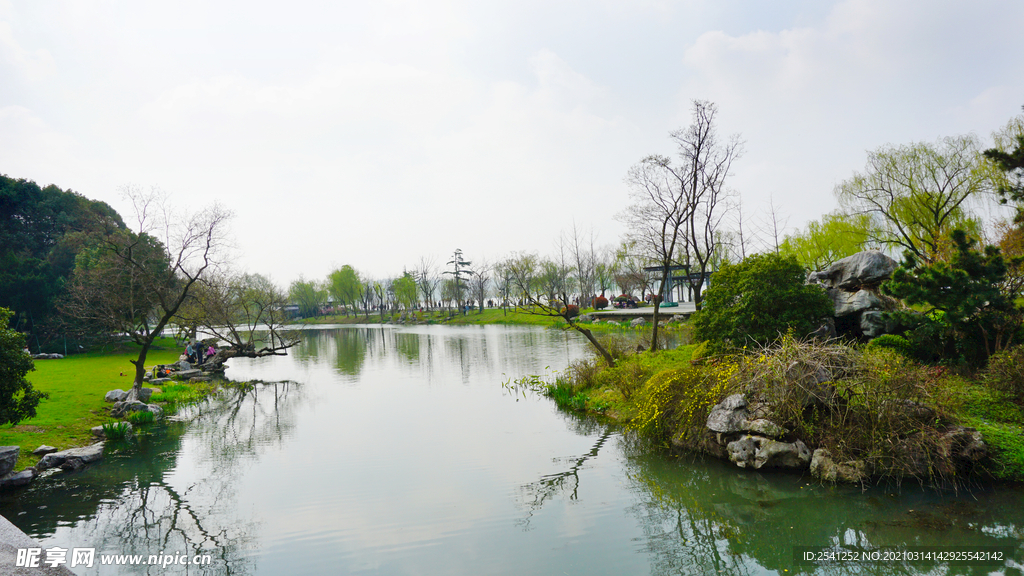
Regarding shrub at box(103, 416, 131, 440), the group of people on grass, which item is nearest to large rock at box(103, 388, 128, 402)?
shrub at box(103, 416, 131, 440)

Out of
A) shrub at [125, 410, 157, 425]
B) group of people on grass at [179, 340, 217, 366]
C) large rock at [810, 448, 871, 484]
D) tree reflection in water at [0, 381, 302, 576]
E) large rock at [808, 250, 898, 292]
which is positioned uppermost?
large rock at [808, 250, 898, 292]

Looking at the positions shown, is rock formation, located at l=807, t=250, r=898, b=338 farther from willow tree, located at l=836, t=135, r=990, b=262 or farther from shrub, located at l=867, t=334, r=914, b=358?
willow tree, located at l=836, t=135, r=990, b=262

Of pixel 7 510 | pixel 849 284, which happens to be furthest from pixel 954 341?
pixel 7 510

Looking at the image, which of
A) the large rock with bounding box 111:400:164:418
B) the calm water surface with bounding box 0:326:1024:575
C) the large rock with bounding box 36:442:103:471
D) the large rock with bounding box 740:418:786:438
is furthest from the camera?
the large rock with bounding box 111:400:164:418

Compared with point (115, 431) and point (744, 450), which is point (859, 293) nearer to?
point (744, 450)

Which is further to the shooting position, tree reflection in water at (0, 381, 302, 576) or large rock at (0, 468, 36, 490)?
large rock at (0, 468, 36, 490)

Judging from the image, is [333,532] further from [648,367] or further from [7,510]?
[648,367]

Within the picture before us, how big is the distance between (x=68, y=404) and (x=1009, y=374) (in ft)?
64.7

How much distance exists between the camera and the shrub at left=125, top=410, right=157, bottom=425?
12148 mm

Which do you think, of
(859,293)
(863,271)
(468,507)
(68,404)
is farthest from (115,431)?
(863,271)

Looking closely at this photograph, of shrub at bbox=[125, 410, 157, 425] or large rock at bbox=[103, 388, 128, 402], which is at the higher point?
large rock at bbox=[103, 388, 128, 402]

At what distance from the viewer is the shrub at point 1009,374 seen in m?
7.16

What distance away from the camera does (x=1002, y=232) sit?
19172 millimetres

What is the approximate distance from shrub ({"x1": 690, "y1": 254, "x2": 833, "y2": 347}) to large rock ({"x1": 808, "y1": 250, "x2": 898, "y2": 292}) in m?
1.32
